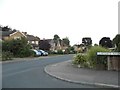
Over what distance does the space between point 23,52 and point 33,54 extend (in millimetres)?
4074

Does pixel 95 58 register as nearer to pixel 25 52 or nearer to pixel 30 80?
pixel 30 80

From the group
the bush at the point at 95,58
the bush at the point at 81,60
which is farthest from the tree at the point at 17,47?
the bush at the point at 95,58

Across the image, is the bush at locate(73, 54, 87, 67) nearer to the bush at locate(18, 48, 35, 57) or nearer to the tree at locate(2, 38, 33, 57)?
the bush at locate(18, 48, 35, 57)

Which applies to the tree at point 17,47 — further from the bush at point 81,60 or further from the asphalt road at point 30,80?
the asphalt road at point 30,80

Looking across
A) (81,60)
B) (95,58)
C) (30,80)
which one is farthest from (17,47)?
(30,80)

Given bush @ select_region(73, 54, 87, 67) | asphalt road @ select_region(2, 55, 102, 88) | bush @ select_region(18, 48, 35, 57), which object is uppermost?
bush @ select_region(18, 48, 35, 57)

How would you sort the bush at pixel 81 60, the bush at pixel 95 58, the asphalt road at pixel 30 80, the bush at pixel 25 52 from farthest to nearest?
the bush at pixel 25 52 → the bush at pixel 81 60 → the bush at pixel 95 58 → the asphalt road at pixel 30 80

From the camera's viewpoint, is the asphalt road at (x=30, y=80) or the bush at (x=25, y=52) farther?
the bush at (x=25, y=52)

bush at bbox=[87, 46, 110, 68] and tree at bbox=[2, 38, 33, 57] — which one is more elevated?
tree at bbox=[2, 38, 33, 57]

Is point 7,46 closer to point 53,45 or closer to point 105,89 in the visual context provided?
point 105,89

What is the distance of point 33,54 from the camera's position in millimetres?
62781

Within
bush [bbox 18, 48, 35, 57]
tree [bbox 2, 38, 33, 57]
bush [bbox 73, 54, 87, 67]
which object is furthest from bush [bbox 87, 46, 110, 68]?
tree [bbox 2, 38, 33, 57]

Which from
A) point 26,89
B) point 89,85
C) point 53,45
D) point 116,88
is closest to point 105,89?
A: point 116,88

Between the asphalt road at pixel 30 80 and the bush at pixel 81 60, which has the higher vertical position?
the bush at pixel 81 60
